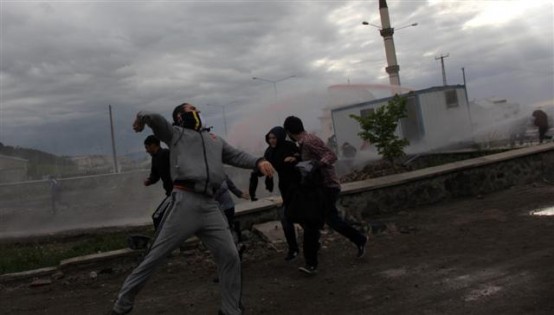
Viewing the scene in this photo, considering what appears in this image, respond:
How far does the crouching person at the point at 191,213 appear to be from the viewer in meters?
4.08

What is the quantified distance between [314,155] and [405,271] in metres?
1.57

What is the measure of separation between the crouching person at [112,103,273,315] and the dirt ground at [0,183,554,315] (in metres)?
0.77

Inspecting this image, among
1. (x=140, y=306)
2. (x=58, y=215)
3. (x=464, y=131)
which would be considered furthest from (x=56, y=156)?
(x=140, y=306)

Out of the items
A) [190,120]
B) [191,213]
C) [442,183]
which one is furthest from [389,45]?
[191,213]

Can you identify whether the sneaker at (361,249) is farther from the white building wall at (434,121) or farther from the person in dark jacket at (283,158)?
the white building wall at (434,121)

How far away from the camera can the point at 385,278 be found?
5.39m

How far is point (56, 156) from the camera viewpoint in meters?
25.2

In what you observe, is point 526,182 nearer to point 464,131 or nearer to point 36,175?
point 464,131

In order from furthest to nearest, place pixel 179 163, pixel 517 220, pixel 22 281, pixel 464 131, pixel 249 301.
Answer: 1. pixel 464 131
2. pixel 517 220
3. pixel 22 281
4. pixel 249 301
5. pixel 179 163

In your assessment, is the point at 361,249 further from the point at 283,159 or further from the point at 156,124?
the point at 156,124

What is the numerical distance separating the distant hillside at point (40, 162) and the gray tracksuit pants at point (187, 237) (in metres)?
20.0

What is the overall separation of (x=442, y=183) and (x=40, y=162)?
19658 mm

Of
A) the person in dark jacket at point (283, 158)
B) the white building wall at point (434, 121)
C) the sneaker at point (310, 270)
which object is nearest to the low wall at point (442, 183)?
the person in dark jacket at point (283, 158)

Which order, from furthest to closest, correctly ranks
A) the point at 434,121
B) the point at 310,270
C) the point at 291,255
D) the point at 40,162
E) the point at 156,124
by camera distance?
1. the point at 40,162
2. the point at 434,121
3. the point at 291,255
4. the point at 310,270
5. the point at 156,124
